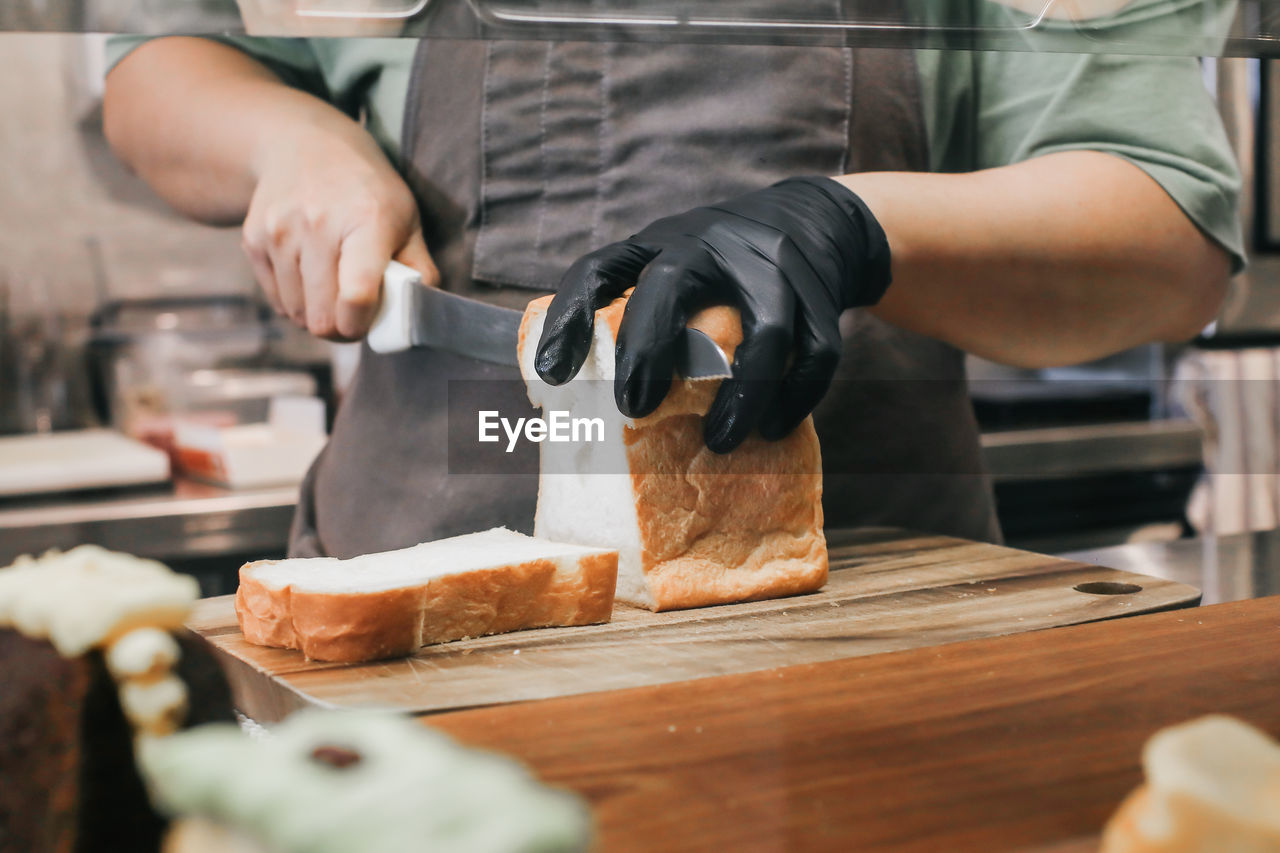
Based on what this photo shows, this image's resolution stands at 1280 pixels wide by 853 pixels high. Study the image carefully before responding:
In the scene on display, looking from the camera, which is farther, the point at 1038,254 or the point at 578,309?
the point at 1038,254

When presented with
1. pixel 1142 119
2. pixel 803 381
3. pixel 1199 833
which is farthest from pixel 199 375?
pixel 1199 833

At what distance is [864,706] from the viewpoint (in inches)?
27.6

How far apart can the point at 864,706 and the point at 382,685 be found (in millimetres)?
354

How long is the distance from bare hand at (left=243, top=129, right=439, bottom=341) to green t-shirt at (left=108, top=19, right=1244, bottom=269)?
13 cm

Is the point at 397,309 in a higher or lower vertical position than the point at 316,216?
lower

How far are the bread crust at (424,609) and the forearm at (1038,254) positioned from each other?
52cm

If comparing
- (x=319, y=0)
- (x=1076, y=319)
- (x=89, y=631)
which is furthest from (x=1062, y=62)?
(x=89, y=631)

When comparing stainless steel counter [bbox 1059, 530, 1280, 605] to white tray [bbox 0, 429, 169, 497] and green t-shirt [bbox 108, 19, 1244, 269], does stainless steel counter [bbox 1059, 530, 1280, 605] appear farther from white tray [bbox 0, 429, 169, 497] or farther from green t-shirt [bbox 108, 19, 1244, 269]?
white tray [bbox 0, 429, 169, 497]

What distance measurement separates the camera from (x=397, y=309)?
121 cm

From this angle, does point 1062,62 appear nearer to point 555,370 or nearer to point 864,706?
point 555,370

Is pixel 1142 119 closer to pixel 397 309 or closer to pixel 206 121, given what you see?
pixel 397 309

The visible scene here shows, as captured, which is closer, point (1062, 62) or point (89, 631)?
point (89, 631)

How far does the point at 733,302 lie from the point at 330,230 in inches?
20.6

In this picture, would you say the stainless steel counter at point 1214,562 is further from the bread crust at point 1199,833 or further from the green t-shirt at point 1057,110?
the bread crust at point 1199,833
